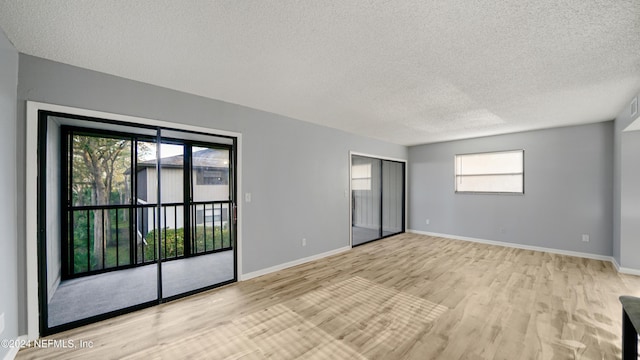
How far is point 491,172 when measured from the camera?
18.1 ft

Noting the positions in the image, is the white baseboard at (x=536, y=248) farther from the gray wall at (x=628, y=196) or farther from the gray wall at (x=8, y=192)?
the gray wall at (x=8, y=192)

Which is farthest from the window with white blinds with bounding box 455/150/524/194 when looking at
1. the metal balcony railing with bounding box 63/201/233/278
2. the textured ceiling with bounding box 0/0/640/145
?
the metal balcony railing with bounding box 63/201/233/278

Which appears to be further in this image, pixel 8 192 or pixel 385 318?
pixel 385 318

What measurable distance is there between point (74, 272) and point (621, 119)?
8.26 meters

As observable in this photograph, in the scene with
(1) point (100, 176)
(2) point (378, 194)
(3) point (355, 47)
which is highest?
(3) point (355, 47)

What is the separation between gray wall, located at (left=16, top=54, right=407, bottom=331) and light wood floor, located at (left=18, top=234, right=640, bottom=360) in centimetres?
62

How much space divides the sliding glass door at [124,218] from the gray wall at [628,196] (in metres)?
5.70

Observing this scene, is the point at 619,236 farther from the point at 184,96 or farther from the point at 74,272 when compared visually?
the point at 74,272

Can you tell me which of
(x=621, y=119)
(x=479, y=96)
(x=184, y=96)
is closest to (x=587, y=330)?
(x=479, y=96)

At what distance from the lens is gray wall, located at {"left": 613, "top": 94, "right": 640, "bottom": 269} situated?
3.52m

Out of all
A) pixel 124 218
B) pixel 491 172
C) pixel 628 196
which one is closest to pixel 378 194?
pixel 491 172

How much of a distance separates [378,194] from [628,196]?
4.09 meters

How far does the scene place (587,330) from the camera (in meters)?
2.20

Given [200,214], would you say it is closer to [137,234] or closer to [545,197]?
[137,234]
